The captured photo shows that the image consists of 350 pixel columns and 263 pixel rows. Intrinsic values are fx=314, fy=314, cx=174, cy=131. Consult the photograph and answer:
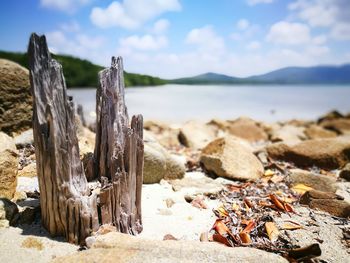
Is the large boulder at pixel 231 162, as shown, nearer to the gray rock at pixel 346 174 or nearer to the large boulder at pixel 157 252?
the gray rock at pixel 346 174

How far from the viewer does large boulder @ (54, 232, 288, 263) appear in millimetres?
4043

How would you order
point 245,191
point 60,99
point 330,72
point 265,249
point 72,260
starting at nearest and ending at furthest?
point 72,260 → point 60,99 → point 265,249 → point 245,191 → point 330,72

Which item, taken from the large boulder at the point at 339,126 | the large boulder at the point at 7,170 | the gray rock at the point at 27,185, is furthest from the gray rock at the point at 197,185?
the large boulder at the point at 339,126

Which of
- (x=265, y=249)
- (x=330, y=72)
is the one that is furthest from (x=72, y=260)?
(x=330, y=72)

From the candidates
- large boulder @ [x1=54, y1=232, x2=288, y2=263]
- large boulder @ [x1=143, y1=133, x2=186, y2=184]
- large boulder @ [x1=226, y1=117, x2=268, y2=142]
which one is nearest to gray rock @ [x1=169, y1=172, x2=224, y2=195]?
large boulder @ [x1=143, y1=133, x2=186, y2=184]

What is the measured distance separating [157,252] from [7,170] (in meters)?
2.93

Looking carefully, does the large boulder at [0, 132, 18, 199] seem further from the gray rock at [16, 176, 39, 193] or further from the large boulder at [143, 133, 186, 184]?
the large boulder at [143, 133, 186, 184]

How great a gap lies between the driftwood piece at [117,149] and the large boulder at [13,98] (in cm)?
385

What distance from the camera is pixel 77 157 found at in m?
4.64

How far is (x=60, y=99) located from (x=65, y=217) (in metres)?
1.71

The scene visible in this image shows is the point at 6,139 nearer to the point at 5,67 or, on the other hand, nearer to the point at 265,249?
the point at 5,67

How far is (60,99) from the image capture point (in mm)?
4391

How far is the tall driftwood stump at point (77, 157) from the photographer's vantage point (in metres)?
4.34

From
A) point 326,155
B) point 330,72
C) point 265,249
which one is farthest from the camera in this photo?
point 330,72
